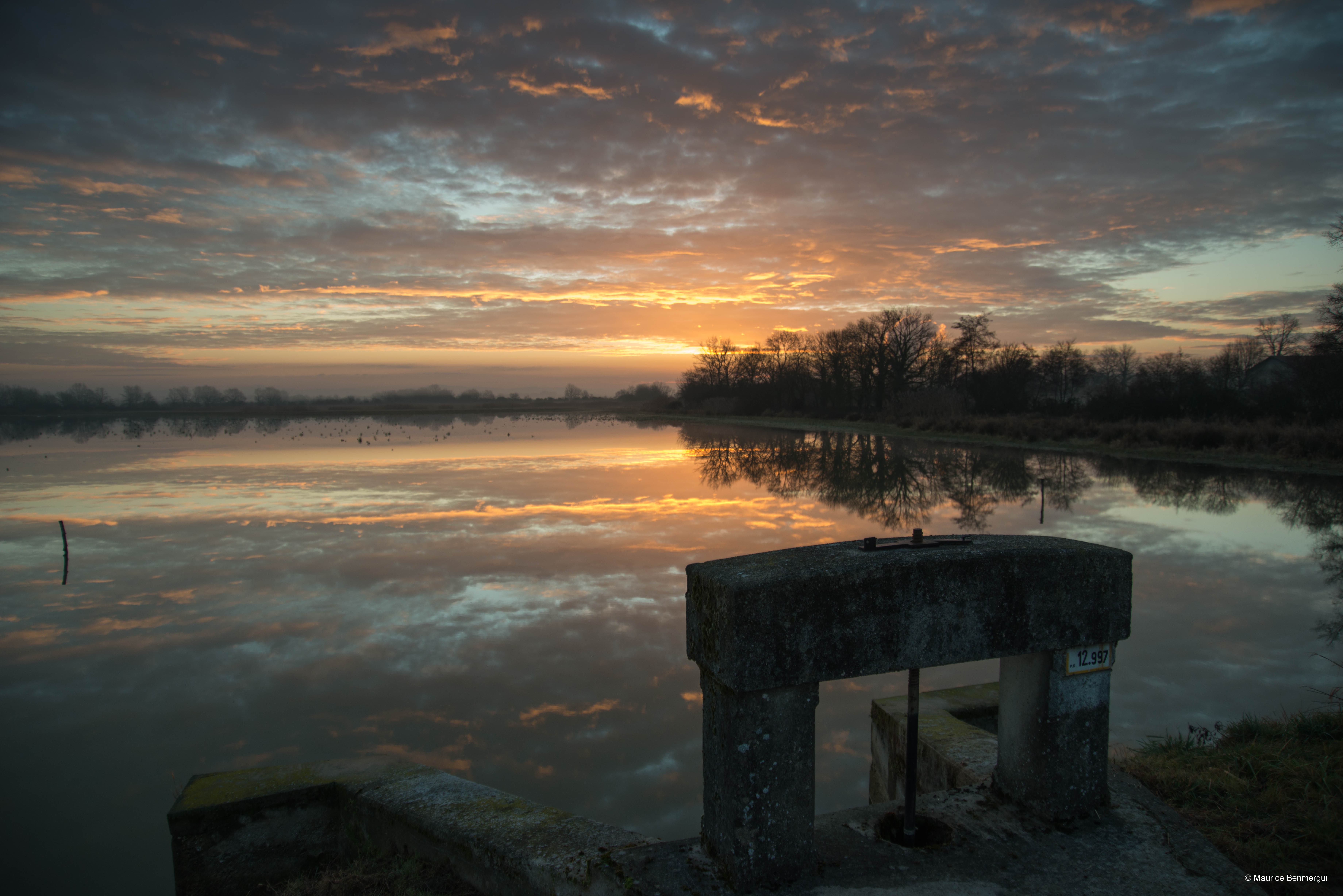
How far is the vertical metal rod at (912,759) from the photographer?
3.03m

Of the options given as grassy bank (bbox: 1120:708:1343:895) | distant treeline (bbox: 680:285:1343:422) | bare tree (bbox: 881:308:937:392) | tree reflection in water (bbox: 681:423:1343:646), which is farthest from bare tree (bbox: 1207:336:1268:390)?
grassy bank (bbox: 1120:708:1343:895)

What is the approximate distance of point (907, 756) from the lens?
322 cm

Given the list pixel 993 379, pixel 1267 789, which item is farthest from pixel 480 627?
pixel 993 379

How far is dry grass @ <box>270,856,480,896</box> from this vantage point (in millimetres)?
3658

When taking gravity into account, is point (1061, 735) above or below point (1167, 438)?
below

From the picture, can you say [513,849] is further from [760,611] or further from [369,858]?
[760,611]

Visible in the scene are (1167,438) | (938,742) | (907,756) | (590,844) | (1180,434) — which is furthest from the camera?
(1167,438)

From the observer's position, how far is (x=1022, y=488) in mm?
19062

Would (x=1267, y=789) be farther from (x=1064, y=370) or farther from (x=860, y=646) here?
(x=1064, y=370)

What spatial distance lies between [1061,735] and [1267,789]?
5.48 ft

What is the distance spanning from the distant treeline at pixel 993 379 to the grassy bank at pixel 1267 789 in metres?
30.4

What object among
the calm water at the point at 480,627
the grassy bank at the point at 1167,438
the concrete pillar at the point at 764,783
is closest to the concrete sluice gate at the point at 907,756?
the concrete pillar at the point at 764,783

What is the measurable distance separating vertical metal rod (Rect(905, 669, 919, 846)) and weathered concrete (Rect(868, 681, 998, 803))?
1.29 feet

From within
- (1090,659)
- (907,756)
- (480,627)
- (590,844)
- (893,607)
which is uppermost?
(893,607)
